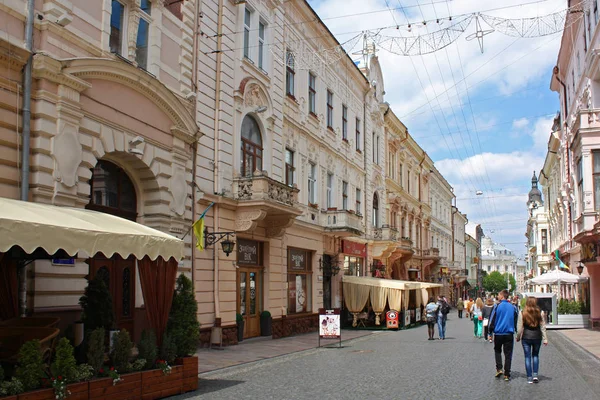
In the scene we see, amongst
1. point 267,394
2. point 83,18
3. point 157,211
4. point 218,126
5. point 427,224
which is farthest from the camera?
point 427,224

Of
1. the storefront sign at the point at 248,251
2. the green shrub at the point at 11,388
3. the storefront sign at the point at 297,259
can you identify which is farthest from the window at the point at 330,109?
the green shrub at the point at 11,388

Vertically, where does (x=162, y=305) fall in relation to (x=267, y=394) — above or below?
above

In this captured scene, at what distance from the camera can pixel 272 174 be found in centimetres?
2170

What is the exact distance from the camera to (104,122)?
13.5 meters

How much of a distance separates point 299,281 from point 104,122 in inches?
510

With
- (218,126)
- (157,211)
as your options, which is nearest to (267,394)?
(157,211)

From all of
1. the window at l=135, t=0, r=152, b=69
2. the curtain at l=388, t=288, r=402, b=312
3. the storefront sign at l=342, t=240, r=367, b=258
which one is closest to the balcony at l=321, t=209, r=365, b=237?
the storefront sign at l=342, t=240, r=367, b=258

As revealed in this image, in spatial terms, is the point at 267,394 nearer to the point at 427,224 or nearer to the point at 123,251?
the point at 123,251

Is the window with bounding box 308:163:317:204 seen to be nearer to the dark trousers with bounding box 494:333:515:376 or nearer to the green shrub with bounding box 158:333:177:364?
→ the dark trousers with bounding box 494:333:515:376

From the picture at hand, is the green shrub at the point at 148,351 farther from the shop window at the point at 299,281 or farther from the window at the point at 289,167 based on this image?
the window at the point at 289,167

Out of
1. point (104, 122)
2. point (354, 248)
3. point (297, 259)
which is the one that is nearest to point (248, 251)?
point (297, 259)

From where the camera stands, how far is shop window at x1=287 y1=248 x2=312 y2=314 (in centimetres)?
2378

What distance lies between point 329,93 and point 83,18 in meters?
16.7

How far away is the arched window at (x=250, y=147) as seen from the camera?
2025cm
